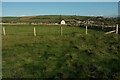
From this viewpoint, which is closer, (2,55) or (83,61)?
(83,61)

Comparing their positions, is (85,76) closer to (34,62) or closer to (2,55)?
(34,62)

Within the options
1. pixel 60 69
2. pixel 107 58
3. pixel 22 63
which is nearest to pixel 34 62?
pixel 22 63

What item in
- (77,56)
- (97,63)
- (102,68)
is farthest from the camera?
(77,56)

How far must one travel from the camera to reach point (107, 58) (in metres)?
7.75

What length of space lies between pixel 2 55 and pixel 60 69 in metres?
4.45

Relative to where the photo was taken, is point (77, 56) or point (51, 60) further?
point (77, 56)

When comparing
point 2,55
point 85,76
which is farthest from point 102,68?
point 2,55

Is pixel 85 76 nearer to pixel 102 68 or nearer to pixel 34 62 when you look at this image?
pixel 102 68

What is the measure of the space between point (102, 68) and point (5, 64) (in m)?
5.11

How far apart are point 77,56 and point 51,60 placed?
5.48 ft

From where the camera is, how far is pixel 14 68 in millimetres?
6574

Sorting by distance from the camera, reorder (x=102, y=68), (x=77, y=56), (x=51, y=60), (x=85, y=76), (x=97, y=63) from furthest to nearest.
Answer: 1. (x=77, y=56)
2. (x=51, y=60)
3. (x=97, y=63)
4. (x=102, y=68)
5. (x=85, y=76)

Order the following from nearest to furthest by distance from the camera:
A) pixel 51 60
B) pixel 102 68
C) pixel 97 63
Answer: pixel 102 68 < pixel 97 63 < pixel 51 60

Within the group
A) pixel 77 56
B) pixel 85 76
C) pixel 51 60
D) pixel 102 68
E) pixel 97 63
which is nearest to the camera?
pixel 85 76
